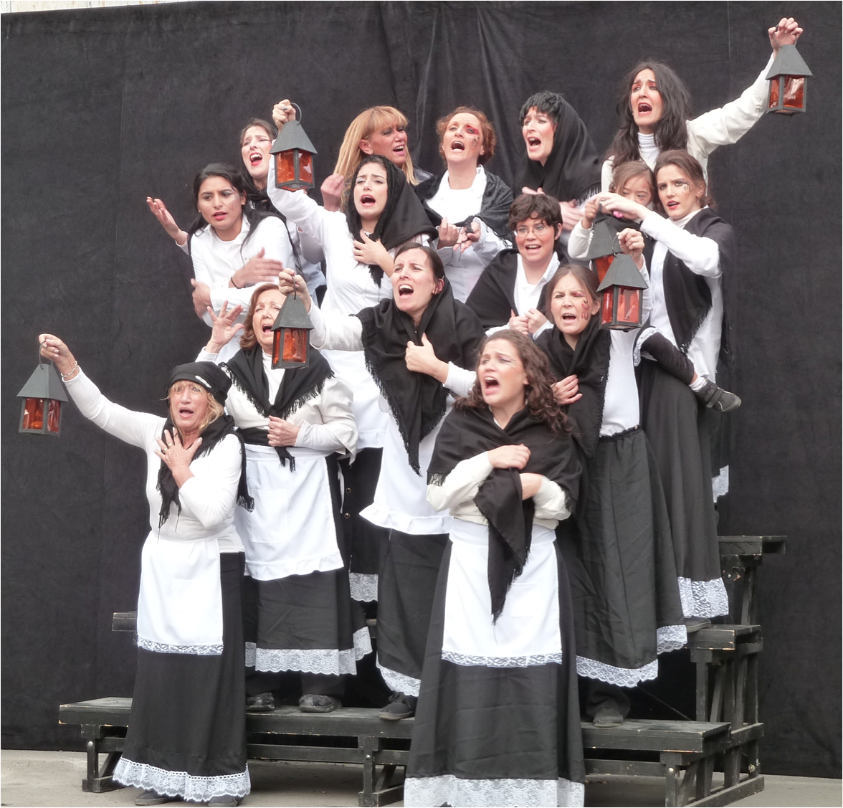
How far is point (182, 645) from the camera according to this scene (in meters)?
4.56

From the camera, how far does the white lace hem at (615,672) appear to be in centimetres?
431

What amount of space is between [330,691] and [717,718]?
1438 mm

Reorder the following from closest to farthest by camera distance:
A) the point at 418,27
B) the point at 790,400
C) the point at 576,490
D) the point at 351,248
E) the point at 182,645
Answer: the point at 576,490 → the point at 182,645 → the point at 351,248 → the point at 790,400 → the point at 418,27

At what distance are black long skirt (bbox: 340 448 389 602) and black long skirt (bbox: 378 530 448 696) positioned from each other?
1.17ft

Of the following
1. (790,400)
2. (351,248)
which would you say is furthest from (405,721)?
(790,400)

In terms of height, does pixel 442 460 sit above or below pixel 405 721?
above

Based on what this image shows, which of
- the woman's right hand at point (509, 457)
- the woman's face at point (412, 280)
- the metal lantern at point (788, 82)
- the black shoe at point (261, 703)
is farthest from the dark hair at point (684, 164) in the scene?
the black shoe at point (261, 703)

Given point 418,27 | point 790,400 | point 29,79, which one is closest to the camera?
point 790,400

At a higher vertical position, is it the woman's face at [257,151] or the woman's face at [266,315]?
the woman's face at [257,151]

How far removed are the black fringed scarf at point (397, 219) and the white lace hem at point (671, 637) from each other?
5.76 feet

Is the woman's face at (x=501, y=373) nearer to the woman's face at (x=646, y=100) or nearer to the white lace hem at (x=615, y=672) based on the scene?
the white lace hem at (x=615, y=672)

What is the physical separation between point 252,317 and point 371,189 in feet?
2.27

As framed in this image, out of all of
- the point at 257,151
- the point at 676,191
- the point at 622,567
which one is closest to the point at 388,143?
the point at 257,151

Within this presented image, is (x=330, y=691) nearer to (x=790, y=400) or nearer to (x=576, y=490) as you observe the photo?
(x=576, y=490)
